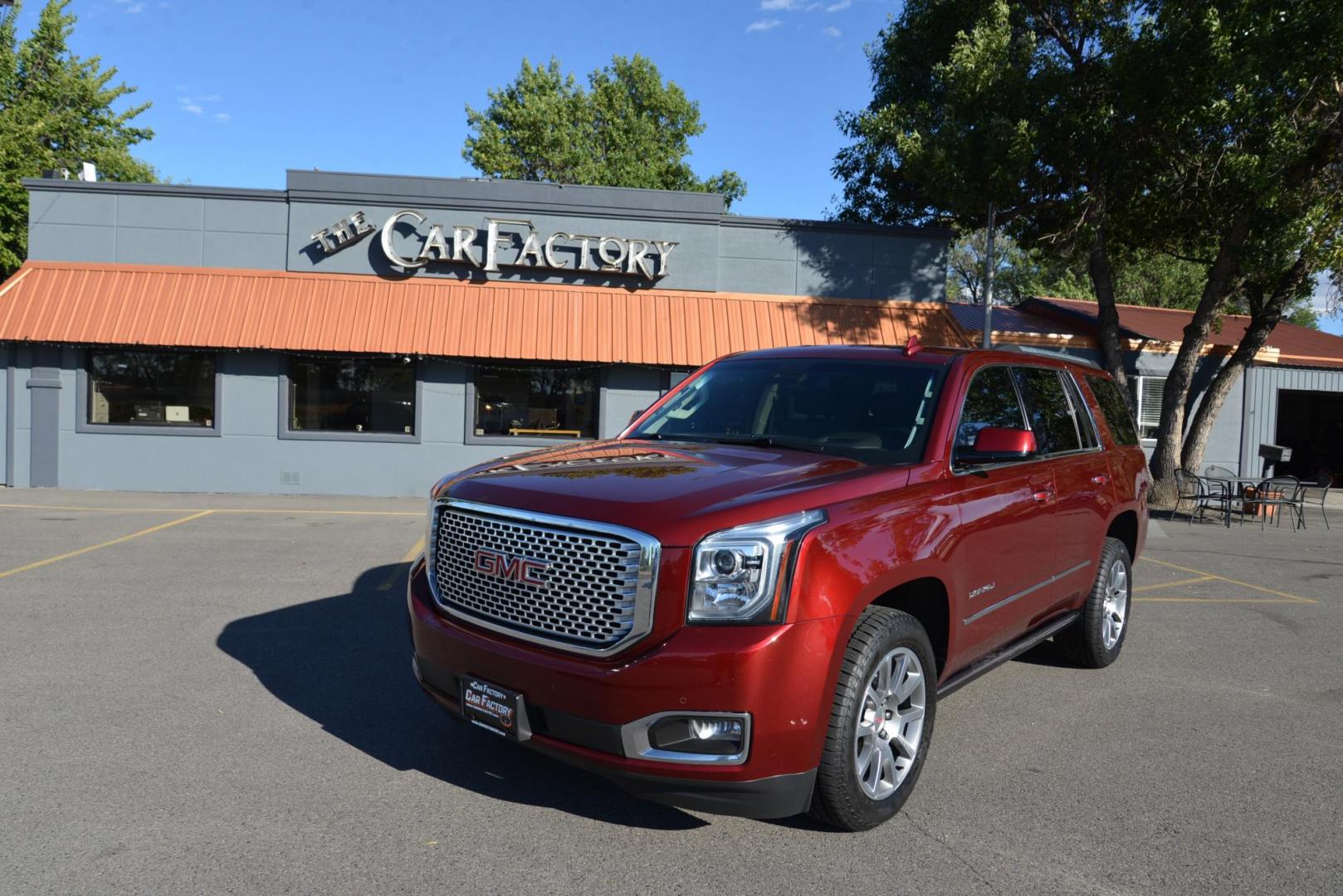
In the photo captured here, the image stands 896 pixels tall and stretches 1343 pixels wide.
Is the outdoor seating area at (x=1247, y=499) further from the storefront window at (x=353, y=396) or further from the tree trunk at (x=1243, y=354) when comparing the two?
the storefront window at (x=353, y=396)

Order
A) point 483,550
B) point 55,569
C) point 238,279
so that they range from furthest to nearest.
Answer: point 238,279 < point 55,569 < point 483,550

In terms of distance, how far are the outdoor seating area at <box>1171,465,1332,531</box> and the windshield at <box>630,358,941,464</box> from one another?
11.9 meters

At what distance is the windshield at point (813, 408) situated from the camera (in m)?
4.37

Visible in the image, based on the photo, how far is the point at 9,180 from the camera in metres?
22.4

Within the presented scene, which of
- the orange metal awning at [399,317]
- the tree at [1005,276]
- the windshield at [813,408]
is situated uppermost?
the tree at [1005,276]

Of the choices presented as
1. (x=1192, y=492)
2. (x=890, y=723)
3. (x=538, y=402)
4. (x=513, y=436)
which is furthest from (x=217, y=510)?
(x=1192, y=492)

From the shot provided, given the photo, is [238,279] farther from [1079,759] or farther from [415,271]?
[1079,759]

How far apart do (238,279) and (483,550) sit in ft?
46.3

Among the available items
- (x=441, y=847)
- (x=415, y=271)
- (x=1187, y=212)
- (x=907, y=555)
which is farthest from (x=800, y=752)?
(x=1187, y=212)

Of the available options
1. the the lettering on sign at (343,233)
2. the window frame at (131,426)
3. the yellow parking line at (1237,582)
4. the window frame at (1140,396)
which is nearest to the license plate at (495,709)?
the yellow parking line at (1237,582)

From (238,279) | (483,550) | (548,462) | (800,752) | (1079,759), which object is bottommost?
(1079,759)

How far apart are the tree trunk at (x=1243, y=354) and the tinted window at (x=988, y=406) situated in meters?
13.1

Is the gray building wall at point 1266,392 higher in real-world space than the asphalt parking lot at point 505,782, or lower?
higher

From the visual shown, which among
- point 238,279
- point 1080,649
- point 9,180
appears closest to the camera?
point 1080,649
